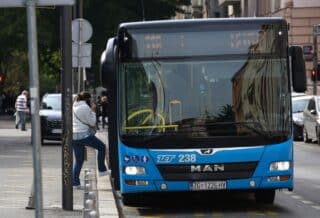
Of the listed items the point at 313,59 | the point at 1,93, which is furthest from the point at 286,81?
the point at 1,93

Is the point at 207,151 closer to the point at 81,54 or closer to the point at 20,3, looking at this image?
the point at 20,3

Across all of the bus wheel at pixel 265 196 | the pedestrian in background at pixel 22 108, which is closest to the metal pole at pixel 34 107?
the bus wheel at pixel 265 196

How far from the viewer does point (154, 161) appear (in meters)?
12.9

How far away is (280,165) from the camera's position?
1306cm

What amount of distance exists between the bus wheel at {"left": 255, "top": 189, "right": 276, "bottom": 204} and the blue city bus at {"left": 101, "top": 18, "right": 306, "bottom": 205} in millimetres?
1039

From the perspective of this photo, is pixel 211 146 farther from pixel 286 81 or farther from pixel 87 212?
pixel 87 212

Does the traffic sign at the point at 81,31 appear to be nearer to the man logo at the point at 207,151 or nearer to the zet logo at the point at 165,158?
the zet logo at the point at 165,158

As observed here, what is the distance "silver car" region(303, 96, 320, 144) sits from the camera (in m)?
31.1

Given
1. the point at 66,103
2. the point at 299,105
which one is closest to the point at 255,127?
the point at 66,103

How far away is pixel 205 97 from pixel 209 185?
4.08 ft

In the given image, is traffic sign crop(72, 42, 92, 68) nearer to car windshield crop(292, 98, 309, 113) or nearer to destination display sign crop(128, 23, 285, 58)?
destination display sign crop(128, 23, 285, 58)

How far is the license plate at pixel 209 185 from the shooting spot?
42.6 ft

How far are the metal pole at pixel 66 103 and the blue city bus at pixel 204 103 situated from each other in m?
0.63

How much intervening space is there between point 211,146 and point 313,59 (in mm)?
34200
